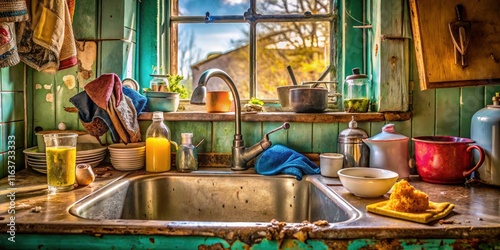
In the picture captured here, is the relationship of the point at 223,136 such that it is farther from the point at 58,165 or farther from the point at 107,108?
the point at 58,165

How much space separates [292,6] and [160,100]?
0.86 metres

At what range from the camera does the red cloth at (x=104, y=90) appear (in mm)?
1518

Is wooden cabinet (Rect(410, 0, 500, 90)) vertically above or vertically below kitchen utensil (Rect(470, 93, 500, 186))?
above

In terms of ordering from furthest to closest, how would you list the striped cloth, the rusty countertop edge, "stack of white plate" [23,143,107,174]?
1. "stack of white plate" [23,143,107,174]
2. the striped cloth
3. the rusty countertop edge

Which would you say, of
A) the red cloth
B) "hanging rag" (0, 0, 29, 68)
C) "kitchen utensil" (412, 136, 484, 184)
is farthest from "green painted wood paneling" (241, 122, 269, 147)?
"hanging rag" (0, 0, 29, 68)

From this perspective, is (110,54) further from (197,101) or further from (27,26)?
(197,101)

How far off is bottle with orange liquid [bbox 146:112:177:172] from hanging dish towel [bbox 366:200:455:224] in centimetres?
90

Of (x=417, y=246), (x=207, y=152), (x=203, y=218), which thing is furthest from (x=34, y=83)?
(x=417, y=246)

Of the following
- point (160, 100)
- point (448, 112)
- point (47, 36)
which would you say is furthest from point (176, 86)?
point (448, 112)

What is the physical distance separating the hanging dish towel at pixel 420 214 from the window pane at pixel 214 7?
131cm

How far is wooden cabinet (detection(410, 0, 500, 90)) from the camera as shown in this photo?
1.52 metres

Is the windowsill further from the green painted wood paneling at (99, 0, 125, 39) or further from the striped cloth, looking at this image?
the striped cloth

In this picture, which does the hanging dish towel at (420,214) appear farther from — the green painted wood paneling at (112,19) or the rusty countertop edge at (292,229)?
the green painted wood paneling at (112,19)

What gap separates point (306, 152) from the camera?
1.74 m
